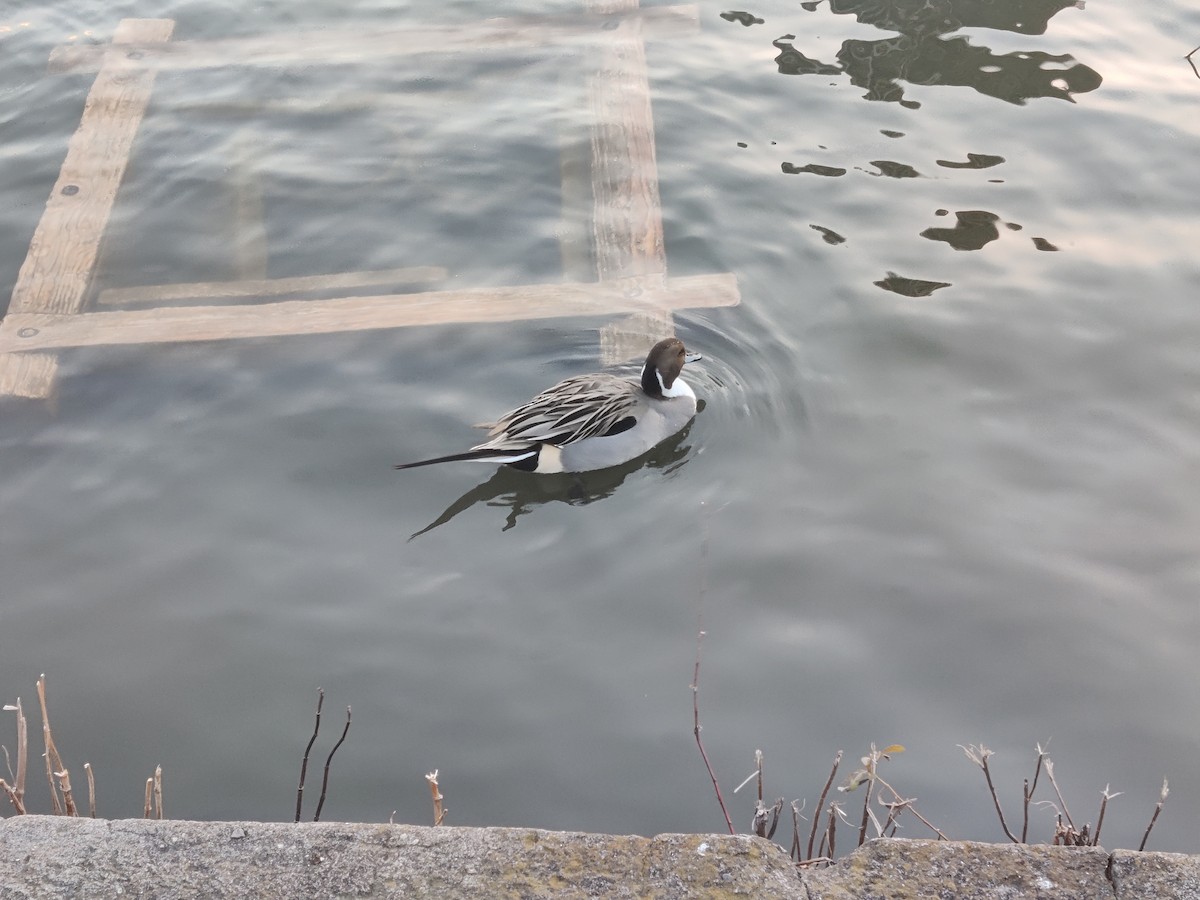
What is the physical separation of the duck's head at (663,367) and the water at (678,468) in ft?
1.09

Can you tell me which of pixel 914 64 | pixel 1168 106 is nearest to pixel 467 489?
pixel 914 64

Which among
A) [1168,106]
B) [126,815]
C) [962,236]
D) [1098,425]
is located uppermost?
[1168,106]

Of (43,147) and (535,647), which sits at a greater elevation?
(43,147)

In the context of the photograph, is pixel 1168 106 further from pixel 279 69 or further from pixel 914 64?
pixel 279 69

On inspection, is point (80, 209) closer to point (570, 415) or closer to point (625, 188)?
point (625, 188)

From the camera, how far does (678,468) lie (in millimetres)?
5703

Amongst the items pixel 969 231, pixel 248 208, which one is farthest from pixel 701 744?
pixel 248 208

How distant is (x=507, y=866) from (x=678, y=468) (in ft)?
11.4

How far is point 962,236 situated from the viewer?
6898 mm

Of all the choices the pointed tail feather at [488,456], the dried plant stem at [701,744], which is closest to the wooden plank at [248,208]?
the pointed tail feather at [488,456]

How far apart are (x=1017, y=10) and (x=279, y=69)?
5.83 meters

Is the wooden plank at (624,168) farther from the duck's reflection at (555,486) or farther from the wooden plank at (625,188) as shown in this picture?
the duck's reflection at (555,486)

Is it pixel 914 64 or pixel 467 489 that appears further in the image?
pixel 914 64

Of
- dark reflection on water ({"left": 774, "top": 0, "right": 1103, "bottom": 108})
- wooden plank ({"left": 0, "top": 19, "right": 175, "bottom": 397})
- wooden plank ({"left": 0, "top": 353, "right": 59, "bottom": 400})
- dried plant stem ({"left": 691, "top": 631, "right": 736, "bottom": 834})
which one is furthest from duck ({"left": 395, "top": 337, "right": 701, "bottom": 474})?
dark reflection on water ({"left": 774, "top": 0, "right": 1103, "bottom": 108})
